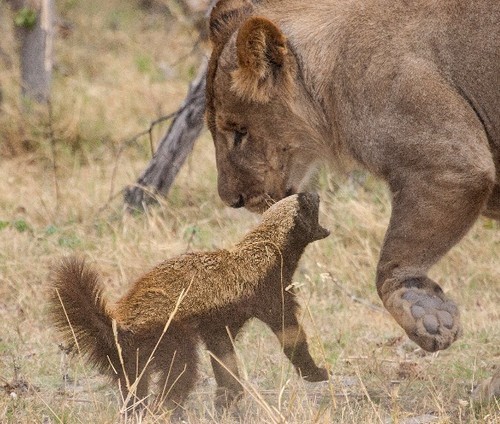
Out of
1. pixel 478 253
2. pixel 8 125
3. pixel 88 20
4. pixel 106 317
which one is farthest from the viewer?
pixel 88 20

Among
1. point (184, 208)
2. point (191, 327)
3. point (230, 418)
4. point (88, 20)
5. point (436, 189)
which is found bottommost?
point (88, 20)

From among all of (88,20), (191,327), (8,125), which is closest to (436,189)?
(191,327)

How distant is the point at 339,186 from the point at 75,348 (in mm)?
4021

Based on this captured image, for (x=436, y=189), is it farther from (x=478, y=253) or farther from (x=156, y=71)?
(x=156, y=71)

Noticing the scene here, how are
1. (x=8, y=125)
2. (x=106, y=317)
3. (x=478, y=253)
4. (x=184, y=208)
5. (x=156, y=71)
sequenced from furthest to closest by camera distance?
(x=156, y=71) < (x=8, y=125) < (x=184, y=208) < (x=478, y=253) < (x=106, y=317)

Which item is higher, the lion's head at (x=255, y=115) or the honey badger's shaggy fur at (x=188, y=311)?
the lion's head at (x=255, y=115)

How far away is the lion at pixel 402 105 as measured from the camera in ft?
14.6

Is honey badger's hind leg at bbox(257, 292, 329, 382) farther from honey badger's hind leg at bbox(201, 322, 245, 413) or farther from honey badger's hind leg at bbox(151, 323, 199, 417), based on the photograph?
honey badger's hind leg at bbox(151, 323, 199, 417)

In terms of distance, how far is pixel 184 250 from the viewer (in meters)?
7.12

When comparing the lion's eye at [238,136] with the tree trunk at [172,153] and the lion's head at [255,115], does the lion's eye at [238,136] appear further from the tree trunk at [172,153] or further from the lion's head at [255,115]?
the tree trunk at [172,153]

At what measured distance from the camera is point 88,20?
15469mm

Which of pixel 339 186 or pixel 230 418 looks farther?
pixel 339 186

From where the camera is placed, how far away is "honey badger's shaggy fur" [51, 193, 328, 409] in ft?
14.3

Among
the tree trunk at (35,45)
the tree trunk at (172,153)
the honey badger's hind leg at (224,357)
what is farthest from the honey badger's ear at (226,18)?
the tree trunk at (35,45)
